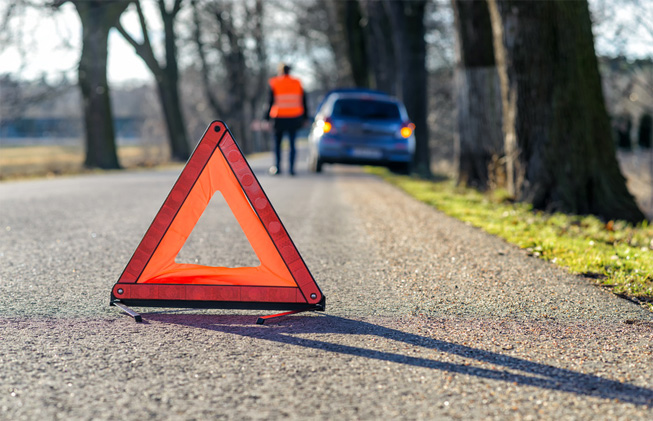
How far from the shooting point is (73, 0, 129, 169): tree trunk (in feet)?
73.9

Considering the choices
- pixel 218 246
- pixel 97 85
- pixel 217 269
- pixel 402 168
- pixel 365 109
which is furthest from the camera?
pixel 97 85

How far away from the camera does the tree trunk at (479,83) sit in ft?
39.5

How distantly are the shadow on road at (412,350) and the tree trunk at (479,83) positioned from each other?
8.47 m

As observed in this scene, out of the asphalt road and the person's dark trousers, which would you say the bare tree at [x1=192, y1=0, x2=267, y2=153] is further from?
the asphalt road

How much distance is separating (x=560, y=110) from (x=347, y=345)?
6468 mm

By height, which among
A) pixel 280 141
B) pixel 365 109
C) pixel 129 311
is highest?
pixel 365 109

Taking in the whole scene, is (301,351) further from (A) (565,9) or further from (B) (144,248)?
(A) (565,9)

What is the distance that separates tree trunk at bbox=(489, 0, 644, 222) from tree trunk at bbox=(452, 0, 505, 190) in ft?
8.52

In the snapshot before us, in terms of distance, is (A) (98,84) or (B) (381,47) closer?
(A) (98,84)

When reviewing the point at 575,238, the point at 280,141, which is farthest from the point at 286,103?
the point at 575,238

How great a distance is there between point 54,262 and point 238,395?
3394 millimetres

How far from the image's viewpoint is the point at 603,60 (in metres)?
19.6

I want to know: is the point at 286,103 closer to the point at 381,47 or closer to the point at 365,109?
the point at 365,109

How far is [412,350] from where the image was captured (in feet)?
11.3
